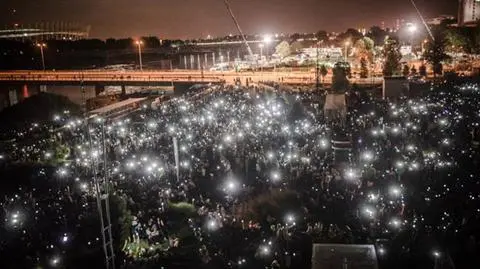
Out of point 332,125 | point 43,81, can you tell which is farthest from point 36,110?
point 332,125

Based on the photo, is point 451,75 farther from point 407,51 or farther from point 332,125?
point 407,51

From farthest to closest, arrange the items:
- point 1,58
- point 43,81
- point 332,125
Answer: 1. point 1,58
2. point 43,81
3. point 332,125

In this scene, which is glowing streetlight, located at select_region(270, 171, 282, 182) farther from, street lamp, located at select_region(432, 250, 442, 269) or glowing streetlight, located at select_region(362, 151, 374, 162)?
street lamp, located at select_region(432, 250, 442, 269)

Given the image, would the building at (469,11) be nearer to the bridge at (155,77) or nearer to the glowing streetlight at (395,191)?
the bridge at (155,77)

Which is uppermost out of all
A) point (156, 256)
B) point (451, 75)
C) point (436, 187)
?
point (451, 75)

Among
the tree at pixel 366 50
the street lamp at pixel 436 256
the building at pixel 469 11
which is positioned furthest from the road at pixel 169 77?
the building at pixel 469 11

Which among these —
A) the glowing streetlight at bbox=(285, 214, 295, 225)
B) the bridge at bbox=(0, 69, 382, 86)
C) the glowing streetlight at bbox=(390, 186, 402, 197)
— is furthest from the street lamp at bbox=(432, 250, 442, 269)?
the bridge at bbox=(0, 69, 382, 86)

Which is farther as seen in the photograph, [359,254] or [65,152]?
[65,152]

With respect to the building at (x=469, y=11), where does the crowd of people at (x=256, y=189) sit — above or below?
below
